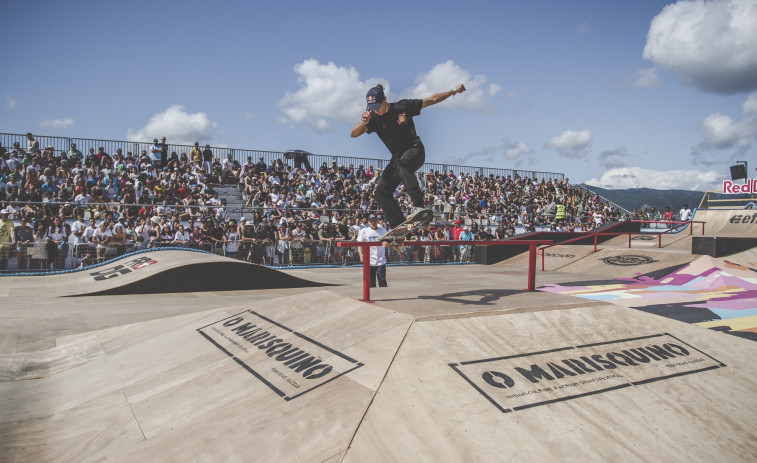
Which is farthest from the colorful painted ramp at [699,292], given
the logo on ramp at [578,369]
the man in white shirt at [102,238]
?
the man in white shirt at [102,238]

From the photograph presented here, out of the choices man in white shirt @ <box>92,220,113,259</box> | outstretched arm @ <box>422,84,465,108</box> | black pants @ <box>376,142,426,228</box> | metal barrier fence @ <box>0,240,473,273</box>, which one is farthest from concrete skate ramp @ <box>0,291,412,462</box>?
man in white shirt @ <box>92,220,113,259</box>

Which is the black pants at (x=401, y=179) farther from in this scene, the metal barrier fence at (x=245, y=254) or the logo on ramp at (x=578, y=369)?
the metal barrier fence at (x=245, y=254)

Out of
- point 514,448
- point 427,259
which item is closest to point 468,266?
point 427,259

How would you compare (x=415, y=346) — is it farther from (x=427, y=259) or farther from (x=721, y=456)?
(x=427, y=259)

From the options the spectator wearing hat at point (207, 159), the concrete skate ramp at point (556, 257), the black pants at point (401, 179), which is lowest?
the concrete skate ramp at point (556, 257)

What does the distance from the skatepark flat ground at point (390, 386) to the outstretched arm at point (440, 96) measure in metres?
2.37

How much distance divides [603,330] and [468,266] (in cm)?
1338

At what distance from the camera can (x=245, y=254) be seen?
48.7 feet

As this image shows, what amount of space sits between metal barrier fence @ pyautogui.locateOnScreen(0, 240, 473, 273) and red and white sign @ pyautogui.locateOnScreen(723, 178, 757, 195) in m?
13.9

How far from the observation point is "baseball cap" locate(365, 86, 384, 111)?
569cm

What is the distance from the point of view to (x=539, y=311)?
4898 mm

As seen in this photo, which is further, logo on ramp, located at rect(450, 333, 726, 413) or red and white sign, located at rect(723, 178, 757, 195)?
red and white sign, located at rect(723, 178, 757, 195)

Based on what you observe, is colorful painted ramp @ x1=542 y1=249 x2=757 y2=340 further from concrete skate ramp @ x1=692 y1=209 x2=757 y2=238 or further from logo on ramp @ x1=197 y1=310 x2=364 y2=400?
concrete skate ramp @ x1=692 y1=209 x2=757 y2=238

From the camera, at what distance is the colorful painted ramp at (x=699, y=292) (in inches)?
296
